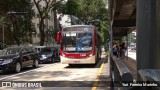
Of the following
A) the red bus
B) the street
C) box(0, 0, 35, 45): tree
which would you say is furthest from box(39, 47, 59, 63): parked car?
the street

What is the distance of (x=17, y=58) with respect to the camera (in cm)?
1945

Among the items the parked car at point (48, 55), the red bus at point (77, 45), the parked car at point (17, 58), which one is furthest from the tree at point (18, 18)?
the parked car at point (17, 58)

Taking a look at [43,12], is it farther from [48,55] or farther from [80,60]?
[80,60]

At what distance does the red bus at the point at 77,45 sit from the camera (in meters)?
22.8

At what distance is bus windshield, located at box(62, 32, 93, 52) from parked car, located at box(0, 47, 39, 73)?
7.49ft

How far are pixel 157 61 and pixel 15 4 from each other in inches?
1262

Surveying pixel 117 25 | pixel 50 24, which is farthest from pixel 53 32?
pixel 117 25

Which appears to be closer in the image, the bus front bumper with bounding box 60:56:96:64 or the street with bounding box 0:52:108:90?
the street with bounding box 0:52:108:90

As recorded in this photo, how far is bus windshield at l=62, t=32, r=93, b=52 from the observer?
23.0 m

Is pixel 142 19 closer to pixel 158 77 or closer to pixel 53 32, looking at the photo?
pixel 158 77

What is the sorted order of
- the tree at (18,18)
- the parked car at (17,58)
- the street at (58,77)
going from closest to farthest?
the street at (58,77) < the parked car at (17,58) < the tree at (18,18)

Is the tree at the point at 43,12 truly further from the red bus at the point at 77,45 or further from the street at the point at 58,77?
the street at the point at 58,77

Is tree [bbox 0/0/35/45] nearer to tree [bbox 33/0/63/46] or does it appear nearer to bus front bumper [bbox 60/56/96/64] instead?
tree [bbox 33/0/63/46]

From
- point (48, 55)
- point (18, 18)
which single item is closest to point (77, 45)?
point (48, 55)
